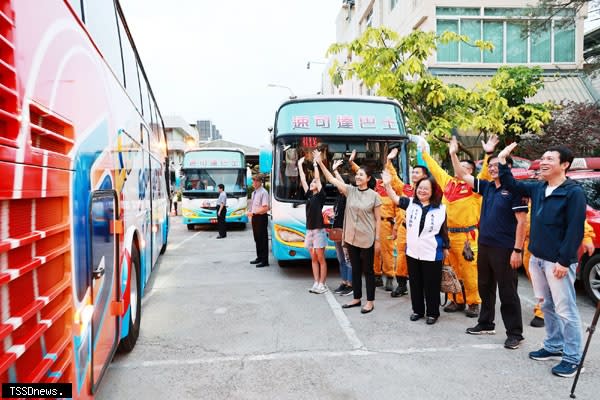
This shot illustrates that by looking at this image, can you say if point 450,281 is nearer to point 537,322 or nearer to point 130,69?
point 537,322

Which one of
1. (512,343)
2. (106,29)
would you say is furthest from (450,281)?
(106,29)

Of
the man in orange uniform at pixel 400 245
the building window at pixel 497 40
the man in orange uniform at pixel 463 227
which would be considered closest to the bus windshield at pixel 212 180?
the building window at pixel 497 40

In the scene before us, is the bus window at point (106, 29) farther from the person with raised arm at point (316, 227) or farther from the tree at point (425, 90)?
the tree at point (425, 90)

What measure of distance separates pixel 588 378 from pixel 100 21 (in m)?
4.89

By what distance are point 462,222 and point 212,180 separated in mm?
11976

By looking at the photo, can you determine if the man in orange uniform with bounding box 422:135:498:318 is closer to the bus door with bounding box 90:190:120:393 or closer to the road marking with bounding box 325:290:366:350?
the road marking with bounding box 325:290:366:350

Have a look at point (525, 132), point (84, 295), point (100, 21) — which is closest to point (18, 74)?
point (84, 295)

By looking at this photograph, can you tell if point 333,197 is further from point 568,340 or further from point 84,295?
point 84,295

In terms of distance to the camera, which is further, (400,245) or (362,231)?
(400,245)

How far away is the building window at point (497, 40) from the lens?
1642cm

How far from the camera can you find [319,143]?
281 inches

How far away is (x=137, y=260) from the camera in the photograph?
468 cm

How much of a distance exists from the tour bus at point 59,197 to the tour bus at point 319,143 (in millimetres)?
3685

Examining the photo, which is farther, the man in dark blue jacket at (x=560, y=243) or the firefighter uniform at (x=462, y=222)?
the firefighter uniform at (x=462, y=222)
